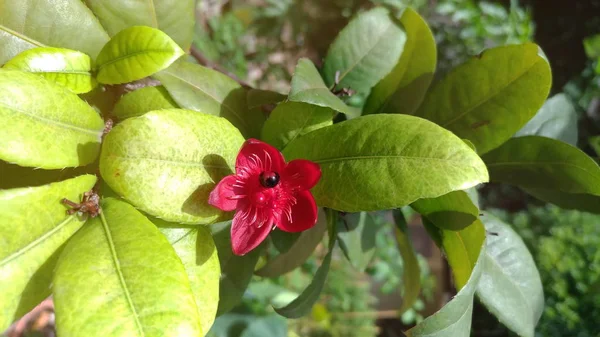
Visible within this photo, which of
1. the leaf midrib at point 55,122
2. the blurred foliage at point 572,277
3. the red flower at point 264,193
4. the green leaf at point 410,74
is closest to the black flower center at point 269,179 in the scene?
the red flower at point 264,193

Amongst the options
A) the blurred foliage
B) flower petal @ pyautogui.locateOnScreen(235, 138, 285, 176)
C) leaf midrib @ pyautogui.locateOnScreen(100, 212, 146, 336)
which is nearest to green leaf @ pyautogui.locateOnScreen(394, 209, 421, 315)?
flower petal @ pyautogui.locateOnScreen(235, 138, 285, 176)

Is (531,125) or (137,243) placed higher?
(137,243)

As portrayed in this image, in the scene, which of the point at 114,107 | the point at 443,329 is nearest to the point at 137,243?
the point at 114,107

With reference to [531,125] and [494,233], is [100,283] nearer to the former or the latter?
[494,233]

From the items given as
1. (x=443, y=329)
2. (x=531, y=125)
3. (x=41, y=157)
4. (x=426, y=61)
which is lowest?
(x=531, y=125)

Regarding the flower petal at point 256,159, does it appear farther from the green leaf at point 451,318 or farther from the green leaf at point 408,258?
the green leaf at point 408,258

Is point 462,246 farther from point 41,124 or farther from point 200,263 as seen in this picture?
point 41,124

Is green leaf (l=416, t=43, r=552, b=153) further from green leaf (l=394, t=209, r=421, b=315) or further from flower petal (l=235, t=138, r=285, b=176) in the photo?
flower petal (l=235, t=138, r=285, b=176)
